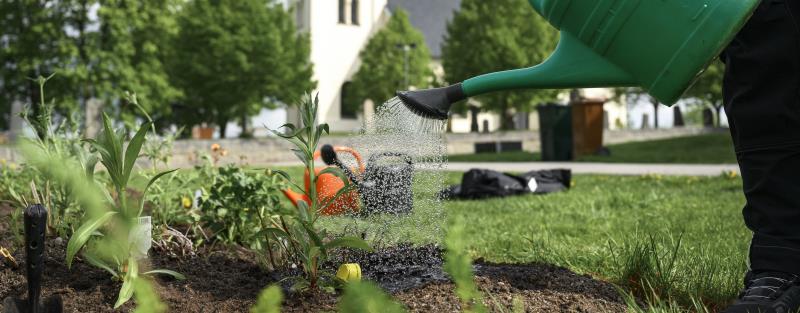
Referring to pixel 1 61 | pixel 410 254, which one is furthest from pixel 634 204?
pixel 1 61

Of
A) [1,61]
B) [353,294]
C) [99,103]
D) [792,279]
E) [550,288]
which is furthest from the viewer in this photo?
[1,61]

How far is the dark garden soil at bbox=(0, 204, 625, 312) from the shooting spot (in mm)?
1896

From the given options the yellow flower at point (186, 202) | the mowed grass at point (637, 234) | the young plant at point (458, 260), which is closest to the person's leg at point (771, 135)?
the mowed grass at point (637, 234)

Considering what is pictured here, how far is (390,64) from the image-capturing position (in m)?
35.3

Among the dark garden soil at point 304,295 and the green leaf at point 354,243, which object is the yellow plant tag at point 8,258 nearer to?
the dark garden soil at point 304,295

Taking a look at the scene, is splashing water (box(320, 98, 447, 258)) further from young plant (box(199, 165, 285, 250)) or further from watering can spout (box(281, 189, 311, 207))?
watering can spout (box(281, 189, 311, 207))

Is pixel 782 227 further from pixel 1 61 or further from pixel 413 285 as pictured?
pixel 1 61

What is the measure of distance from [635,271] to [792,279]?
0.45 meters

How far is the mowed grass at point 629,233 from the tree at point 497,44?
82.6 feet

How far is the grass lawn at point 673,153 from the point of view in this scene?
47.0 ft

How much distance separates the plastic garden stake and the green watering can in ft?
2.85

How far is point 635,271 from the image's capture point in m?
2.25

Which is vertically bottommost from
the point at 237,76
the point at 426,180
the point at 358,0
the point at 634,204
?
the point at 634,204

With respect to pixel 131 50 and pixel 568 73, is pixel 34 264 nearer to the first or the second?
pixel 568 73
